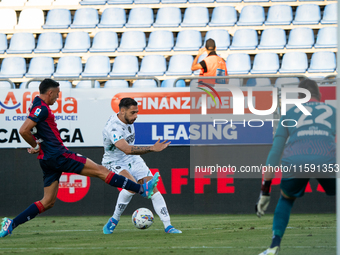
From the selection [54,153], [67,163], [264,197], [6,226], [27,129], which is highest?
[27,129]

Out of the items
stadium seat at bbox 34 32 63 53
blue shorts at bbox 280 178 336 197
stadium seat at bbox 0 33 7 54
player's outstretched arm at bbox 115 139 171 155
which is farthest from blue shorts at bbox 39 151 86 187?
stadium seat at bbox 0 33 7 54

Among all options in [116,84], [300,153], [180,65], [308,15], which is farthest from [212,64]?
[300,153]

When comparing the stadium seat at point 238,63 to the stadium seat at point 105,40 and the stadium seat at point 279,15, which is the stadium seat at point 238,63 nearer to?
the stadium seat at point 279,15

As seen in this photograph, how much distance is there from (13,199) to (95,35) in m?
5.70

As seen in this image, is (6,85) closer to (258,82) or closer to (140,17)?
(258,82)

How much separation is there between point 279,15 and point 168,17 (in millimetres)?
3138

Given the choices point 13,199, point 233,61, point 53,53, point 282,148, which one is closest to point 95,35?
point 53,53

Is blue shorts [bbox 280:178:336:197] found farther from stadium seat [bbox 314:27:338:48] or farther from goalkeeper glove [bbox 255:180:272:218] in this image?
stadium seat [bbox 314:27:338:48]

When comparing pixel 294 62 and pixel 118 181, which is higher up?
pixel 294 62

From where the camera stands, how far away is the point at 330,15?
14062mm

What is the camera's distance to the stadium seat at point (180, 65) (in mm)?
13094

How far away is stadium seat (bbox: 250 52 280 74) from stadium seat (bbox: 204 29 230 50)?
0.97m

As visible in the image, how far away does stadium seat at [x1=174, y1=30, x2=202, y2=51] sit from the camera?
13805mm

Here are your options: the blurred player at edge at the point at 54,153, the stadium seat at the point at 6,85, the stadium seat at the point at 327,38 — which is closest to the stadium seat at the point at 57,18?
the stadium seat at the point at 6,85
